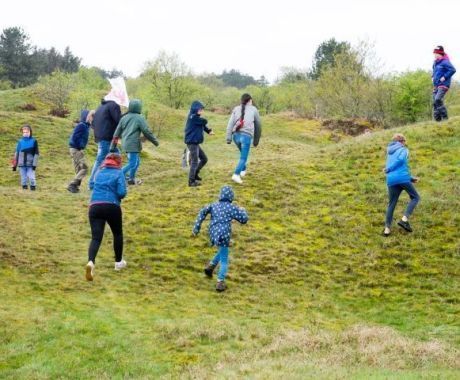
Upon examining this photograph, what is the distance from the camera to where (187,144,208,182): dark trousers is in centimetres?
1570

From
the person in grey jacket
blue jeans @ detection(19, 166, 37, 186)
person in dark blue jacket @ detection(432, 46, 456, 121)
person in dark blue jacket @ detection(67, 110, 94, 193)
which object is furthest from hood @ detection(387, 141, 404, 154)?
blue jeans @ detection(19, 166, 37, 186)

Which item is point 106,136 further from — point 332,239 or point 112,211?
point 332,239

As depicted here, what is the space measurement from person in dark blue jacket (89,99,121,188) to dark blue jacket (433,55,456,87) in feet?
35.0

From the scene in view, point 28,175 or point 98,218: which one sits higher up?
point 98,218

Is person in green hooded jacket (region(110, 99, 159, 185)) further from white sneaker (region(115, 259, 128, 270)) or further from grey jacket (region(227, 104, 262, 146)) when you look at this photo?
white sneaker (region(115, 259, 128, 270))

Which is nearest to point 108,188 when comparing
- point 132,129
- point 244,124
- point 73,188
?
point 132,129

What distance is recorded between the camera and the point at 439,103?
65.2 feet

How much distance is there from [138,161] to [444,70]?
10499 millimetres

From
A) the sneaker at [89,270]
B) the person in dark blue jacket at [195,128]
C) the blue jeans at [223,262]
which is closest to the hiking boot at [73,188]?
the person in dark blue jacket at [195,128]

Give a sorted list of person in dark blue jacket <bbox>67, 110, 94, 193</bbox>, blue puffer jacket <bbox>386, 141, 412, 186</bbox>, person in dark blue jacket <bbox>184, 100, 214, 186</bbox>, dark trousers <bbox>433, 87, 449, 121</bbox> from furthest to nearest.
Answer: dark trousers <bbox>433, 87, 449, 121</bbox> < person in dark blue jacket <bbox>67, 110, 94, 193</bbox> < person in dark blue jacket <bbox>184, 100, 214, 186</bbox> < blue puffer jacket <bbox>386, 141, 412, 186</bbox>

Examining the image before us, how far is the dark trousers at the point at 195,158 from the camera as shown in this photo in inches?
618

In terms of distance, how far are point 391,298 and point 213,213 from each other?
13.1ft

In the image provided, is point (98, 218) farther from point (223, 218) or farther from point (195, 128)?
point (195, 128)

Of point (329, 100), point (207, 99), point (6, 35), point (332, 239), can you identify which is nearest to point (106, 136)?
point (332, 239)
